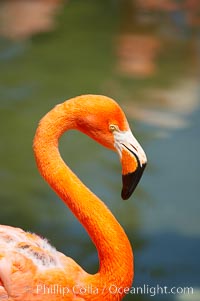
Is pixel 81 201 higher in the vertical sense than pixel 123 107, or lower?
lower

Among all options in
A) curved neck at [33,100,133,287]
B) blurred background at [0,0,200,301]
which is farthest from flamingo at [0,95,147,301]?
blurred background at [0,0,200,301]

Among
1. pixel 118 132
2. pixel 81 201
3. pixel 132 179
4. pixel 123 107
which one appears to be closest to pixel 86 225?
pixel 81 201

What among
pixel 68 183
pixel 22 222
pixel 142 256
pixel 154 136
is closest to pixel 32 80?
pixel 154 136

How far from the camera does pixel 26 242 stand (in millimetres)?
3549

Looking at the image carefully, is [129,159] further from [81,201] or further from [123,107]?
[123,107]

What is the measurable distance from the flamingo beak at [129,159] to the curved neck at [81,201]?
18 centimetres

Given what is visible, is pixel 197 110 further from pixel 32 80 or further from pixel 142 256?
pixel 142 256

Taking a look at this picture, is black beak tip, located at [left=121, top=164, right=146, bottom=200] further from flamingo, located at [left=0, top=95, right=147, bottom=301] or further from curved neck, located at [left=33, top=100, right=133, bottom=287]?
curved neck, located at [left=33, top=100, right=133, bottom=287]

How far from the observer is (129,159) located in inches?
138

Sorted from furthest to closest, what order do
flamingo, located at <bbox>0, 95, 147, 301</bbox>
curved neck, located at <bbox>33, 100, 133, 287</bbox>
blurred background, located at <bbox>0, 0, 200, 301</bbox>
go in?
blurred background, located at <bbox>0, 0, 200, 301</bbox>
curved neck, located at <bbox>33, 100, 133, 287</bbox>
flamingo, located at <bbox>0, 95, 147, 301</bbox>

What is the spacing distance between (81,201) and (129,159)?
313 mm

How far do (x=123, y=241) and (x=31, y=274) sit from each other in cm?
46

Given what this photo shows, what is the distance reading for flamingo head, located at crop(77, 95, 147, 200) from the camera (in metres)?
3.50

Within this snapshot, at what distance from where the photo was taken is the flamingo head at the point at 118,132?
3.50 m
